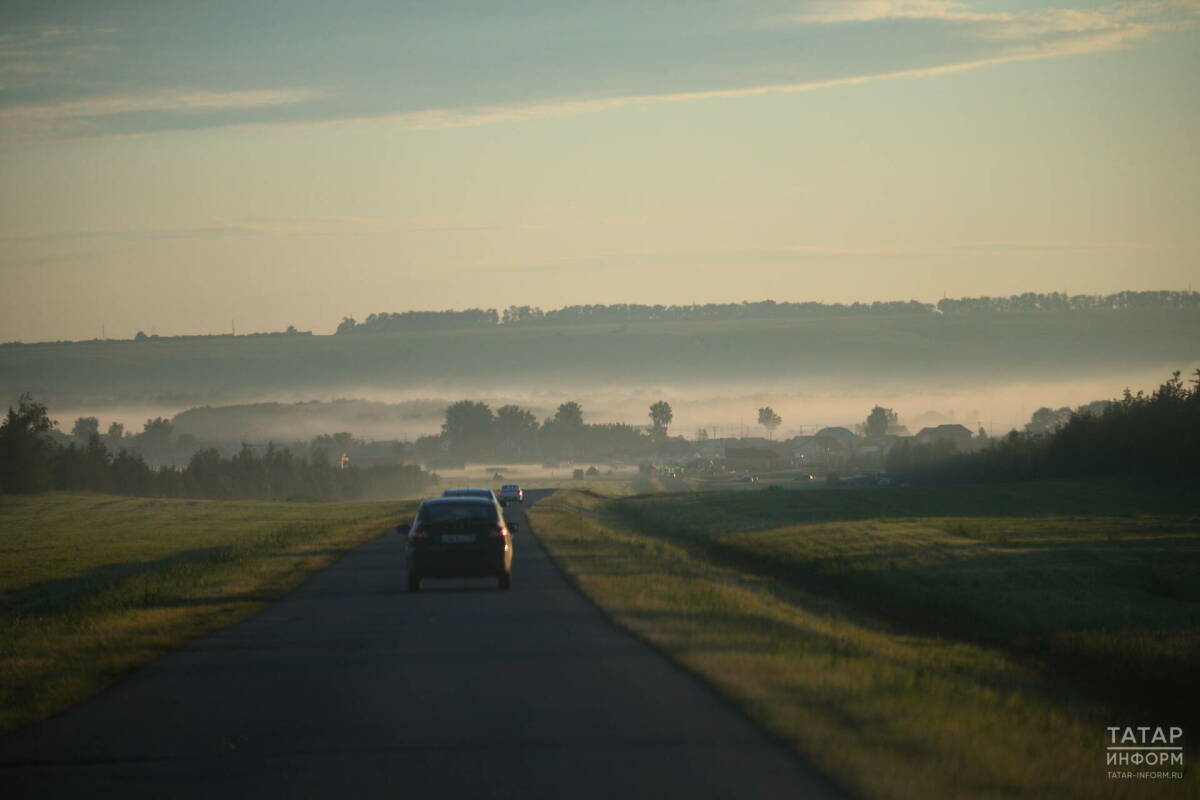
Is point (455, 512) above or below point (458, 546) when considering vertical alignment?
above

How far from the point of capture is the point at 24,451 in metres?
155

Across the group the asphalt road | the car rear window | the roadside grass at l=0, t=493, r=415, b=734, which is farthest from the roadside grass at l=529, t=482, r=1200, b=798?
the roadside grass at l=0, t=493, r=415, b=734

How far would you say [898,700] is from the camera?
489 inches

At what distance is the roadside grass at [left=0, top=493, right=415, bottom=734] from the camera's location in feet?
49.2

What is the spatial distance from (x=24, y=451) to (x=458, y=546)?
14344 centimetres

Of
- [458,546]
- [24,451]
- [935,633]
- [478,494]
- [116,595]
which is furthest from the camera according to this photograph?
[24,451]

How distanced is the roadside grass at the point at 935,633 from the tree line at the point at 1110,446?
1217 inches

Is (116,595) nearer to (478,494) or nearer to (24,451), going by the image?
(478,494)

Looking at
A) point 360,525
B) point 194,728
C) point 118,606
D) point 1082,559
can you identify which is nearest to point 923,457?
point 360,525

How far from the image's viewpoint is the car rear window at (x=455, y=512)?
2555 centimetres

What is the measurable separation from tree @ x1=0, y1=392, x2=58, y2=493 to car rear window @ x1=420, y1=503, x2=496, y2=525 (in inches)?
5543

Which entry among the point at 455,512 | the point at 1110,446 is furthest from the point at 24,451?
the point at 455,512

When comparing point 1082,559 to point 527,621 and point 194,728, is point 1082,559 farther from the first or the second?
point 194,728

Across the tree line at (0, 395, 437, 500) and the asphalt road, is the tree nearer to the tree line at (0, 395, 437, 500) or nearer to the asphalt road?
the tree line at (0, 395, 437, 500)
